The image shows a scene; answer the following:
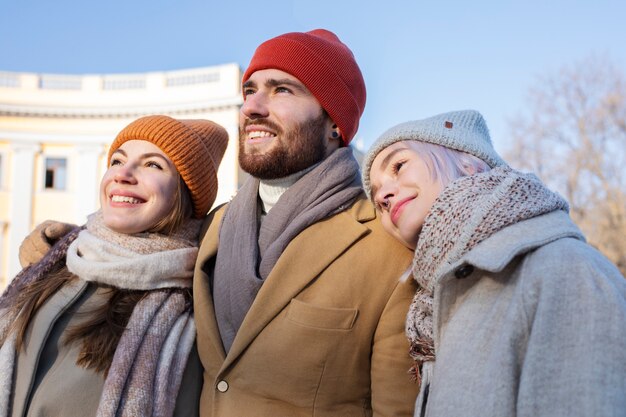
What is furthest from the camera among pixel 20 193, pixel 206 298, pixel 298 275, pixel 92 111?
pixel 92 111

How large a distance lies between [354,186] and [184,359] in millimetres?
1075

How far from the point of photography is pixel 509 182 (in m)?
1.67

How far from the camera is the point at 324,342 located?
88.4 inches

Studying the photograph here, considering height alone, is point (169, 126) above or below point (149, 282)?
above

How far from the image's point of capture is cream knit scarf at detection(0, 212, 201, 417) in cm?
235

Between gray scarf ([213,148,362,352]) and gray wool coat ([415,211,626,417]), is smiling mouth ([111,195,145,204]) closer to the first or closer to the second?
gray scarf ([213,148,362,352])

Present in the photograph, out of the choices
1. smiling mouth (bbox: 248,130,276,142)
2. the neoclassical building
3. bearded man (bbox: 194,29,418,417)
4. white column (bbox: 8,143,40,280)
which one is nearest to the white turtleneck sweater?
bearded man (bbox: 194,29,418,417)

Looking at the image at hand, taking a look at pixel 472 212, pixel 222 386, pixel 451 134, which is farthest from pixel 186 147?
pixel 472 212

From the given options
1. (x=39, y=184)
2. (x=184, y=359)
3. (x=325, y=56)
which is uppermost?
(x=325, y=56)

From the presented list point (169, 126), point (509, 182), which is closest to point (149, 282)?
point (169, 126)

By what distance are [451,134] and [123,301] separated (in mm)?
1564

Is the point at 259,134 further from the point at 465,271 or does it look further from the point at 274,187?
the point at 465,271

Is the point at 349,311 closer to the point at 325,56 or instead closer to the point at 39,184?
the point at 325,56

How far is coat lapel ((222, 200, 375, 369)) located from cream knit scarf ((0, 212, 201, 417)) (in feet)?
1.09
